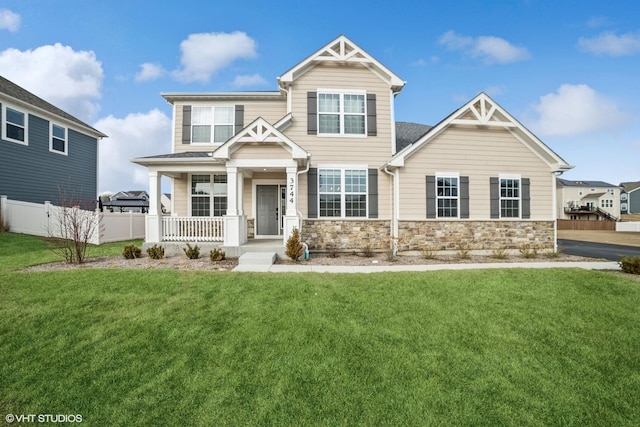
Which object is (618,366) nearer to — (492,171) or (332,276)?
(332,276)

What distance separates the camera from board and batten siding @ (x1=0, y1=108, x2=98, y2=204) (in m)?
14.4

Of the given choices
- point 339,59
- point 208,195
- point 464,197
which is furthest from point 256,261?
point 339,59

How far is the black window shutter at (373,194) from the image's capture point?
1184cm

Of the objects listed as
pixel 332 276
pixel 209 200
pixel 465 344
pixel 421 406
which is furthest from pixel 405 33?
pixel 421 406

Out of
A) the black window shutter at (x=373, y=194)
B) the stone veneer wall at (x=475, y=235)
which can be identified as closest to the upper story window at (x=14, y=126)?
the black window shutter at (x=373, y=194)

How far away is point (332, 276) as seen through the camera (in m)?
7.20

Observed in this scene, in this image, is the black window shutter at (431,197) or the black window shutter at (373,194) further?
the black window shutter at (373,194)

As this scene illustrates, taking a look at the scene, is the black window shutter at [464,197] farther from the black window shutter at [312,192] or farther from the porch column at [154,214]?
the porch column at [154,214]

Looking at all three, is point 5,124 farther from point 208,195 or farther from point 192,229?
point 192,229

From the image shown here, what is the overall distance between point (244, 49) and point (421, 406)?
2200 cm

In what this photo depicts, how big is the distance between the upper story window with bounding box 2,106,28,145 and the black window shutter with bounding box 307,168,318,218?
15.3 meters

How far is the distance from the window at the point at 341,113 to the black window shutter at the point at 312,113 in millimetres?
159

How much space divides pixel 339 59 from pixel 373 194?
18.5ft

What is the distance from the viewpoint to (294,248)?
9695 millimetres
